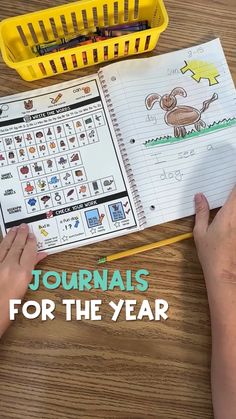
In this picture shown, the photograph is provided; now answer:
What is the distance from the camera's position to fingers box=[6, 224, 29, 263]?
0.67 m

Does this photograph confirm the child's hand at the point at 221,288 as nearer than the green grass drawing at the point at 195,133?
Yes

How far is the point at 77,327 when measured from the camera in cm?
65

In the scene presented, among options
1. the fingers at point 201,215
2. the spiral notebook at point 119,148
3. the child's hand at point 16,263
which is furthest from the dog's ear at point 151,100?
the child's hand at point 16,263

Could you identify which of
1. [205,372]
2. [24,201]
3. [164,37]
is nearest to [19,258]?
[24,201]

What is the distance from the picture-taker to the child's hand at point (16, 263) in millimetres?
652

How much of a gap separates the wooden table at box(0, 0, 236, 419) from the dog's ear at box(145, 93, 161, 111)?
0.21 m

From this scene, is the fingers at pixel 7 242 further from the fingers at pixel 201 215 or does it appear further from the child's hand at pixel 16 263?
the fingers at pixel 201 215

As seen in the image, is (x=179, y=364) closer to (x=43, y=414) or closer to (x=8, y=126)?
(x=43, y=414)

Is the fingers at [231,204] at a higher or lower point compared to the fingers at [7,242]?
lower

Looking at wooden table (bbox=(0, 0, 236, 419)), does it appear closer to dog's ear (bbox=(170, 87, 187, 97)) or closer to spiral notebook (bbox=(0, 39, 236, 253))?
spiral notebook (bbox=(0, 39, 236, 253))

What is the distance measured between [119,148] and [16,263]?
24 cm

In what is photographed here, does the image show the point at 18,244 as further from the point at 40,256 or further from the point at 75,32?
the point at 75,32

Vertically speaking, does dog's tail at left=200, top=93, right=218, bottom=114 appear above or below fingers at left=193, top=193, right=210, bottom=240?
above

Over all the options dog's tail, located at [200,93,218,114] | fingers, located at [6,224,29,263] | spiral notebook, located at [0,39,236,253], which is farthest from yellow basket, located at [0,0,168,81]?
fingers, located at [6,224,29,263]
